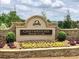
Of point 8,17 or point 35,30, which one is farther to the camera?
point 8,17

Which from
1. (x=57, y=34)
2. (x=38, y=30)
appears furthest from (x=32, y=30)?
(x=57, y=34)

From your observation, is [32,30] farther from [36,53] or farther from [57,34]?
[36,53]

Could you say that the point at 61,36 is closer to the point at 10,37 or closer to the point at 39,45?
the point at 39,45

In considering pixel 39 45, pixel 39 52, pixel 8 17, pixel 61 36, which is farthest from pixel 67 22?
pixel 39 52

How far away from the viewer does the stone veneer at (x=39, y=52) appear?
2514 cm

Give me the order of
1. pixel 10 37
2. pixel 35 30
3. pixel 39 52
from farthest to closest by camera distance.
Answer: pixel 35 30, pixel 10 37, pixel 39 52

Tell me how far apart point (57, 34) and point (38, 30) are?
2.57m

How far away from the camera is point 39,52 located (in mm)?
25828

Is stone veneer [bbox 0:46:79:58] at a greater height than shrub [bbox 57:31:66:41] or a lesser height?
lesser

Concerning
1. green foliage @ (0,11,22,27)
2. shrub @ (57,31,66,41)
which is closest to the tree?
green foliage @ (0,11,22,27)

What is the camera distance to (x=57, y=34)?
111ft

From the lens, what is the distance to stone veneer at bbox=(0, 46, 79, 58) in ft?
82.5

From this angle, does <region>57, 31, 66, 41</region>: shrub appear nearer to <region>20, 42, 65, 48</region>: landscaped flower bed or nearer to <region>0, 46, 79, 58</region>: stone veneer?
<region>20, 42, 65, 48</region>: landscaped flower bed

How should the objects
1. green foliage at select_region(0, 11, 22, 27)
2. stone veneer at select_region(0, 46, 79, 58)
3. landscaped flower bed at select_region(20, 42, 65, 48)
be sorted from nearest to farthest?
stone veneer at select_region(0, 46, 79, 58) < landscaped flower bed at select_region(20, 42, 65, 48) < green foliage at select_region(0, 11, 22, 27)
